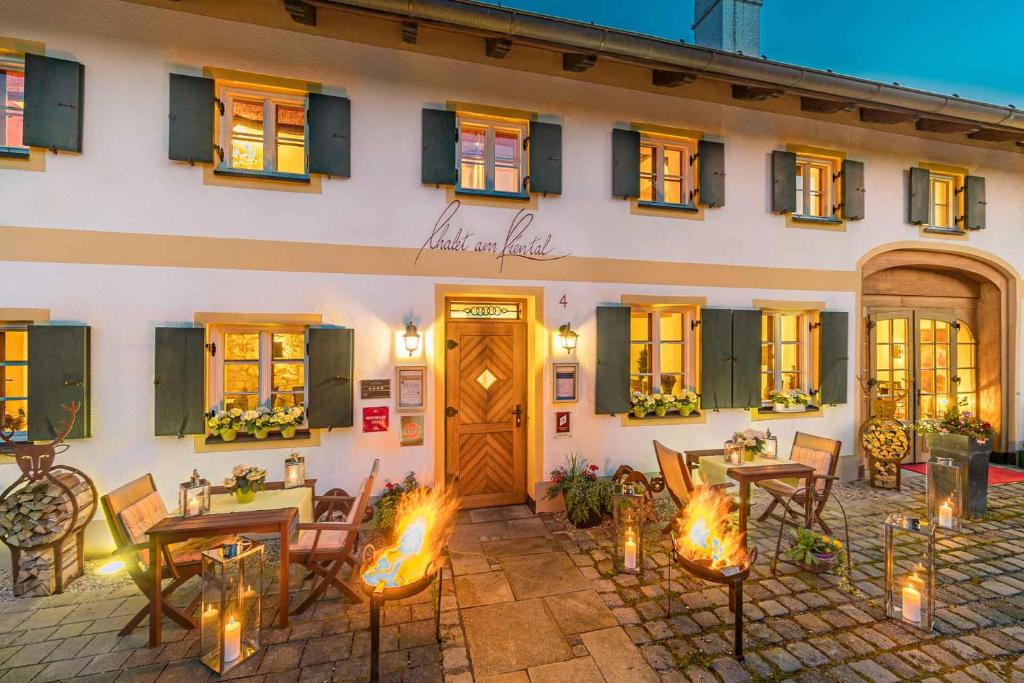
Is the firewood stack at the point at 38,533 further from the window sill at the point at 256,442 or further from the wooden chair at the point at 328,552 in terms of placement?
the wooden chair at the point at 328,552

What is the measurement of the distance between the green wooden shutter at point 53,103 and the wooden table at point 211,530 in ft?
13.4

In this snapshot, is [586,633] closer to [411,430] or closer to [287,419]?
[411,430]

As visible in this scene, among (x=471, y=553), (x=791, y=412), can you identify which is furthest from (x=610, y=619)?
(x=791, y=412)

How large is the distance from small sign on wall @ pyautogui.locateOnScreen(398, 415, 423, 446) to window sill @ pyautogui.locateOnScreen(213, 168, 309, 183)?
3085mm

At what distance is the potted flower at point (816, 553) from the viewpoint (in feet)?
14.5

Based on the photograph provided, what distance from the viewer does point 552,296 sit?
610cm

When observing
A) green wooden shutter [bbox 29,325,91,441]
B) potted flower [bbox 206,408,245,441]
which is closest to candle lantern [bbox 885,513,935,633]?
potted flower [bbox 206,408,245,441]

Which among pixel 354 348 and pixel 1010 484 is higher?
pixel 354 348

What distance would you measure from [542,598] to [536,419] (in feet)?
7.70

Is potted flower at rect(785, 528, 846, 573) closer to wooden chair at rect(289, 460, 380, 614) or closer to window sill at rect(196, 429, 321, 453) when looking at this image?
wooden chair at rect(289, 460, 380, 614)

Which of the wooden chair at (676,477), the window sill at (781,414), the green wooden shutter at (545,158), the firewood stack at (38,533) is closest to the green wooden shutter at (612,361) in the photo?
the wooden chair at (676,477)

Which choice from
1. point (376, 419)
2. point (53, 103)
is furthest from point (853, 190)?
point (53, 103)

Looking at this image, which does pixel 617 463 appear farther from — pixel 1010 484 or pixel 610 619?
pixel 1010 484

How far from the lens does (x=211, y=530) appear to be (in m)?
3.59
